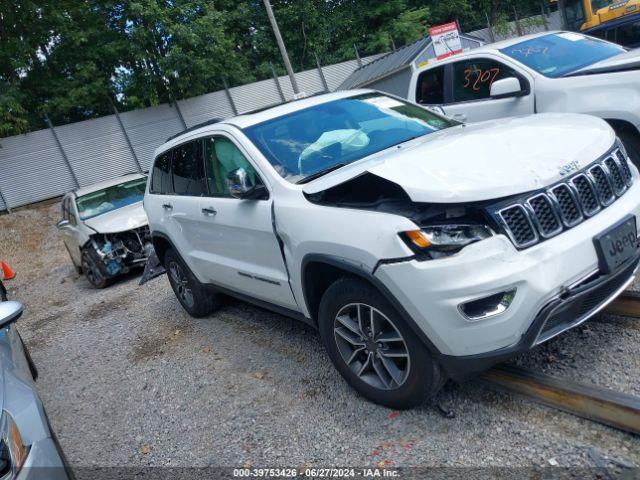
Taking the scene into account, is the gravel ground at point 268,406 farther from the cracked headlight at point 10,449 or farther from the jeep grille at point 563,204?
the cracked headlight at point 10,449

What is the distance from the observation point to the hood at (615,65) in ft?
15.8

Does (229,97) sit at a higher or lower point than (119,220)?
higher

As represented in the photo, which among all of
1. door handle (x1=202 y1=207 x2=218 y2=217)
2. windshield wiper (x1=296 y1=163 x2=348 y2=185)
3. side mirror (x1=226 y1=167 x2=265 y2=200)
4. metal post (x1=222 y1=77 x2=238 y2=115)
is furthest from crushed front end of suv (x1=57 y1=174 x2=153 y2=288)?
metal post (x1=222 y1=77 x2=238 y2=115)

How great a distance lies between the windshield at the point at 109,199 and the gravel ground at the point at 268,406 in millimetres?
3168

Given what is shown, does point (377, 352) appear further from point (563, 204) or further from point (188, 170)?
point (188, 170)

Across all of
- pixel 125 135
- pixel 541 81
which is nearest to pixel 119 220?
pixel 541 81

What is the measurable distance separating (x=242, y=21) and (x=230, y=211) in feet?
81.2

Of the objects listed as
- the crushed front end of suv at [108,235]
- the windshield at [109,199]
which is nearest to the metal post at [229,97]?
the windshield at [109,199]

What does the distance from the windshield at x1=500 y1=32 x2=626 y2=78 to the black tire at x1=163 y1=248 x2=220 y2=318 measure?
4.20 m

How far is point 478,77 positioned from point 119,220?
225 inches

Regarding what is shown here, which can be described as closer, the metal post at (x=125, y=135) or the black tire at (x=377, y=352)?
the black tire at (x=377, y=352)

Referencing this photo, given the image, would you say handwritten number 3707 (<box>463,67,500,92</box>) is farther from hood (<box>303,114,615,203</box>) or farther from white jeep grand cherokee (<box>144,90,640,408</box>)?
hood (<box>303,114,615,203</box>)

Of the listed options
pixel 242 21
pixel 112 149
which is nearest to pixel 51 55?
pixel 112 149

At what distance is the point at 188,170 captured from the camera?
4.81m
